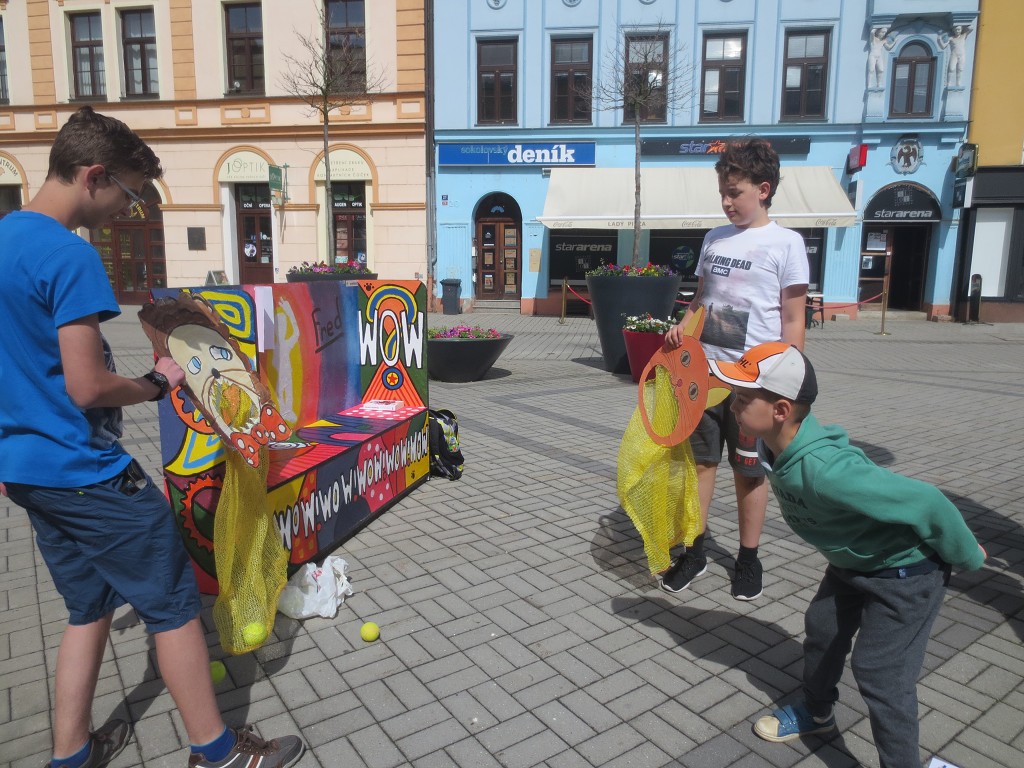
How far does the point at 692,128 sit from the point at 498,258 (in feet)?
19.4

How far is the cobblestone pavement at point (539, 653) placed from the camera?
2.33 metres

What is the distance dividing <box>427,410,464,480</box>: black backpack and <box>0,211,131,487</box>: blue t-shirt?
3.13 m

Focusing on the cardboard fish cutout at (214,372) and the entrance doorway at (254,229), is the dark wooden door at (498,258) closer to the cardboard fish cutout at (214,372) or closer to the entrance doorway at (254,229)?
the entrance doorway at (254,229)

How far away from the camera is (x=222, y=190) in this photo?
1916 cm

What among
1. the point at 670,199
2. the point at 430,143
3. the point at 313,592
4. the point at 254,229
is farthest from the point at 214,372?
the point at 254,229

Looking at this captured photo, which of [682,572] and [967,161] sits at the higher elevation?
[967,161]

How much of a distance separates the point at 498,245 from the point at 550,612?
1677cm

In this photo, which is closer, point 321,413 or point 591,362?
point 321,413

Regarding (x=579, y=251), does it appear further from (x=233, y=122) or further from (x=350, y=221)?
(x=233, y=122)

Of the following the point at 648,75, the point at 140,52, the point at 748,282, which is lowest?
the point at 748,282

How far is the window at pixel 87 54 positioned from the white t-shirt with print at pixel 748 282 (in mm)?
21666

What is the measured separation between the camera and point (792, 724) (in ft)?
7.70

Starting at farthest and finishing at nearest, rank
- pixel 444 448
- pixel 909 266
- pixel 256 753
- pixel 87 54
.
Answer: pixel 87 54 < pixel 909 266 < pixel 444 448 < pixel 256 753

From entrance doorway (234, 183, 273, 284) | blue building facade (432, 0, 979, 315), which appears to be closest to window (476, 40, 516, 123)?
blue building facade (432, 0, 979, 315)
